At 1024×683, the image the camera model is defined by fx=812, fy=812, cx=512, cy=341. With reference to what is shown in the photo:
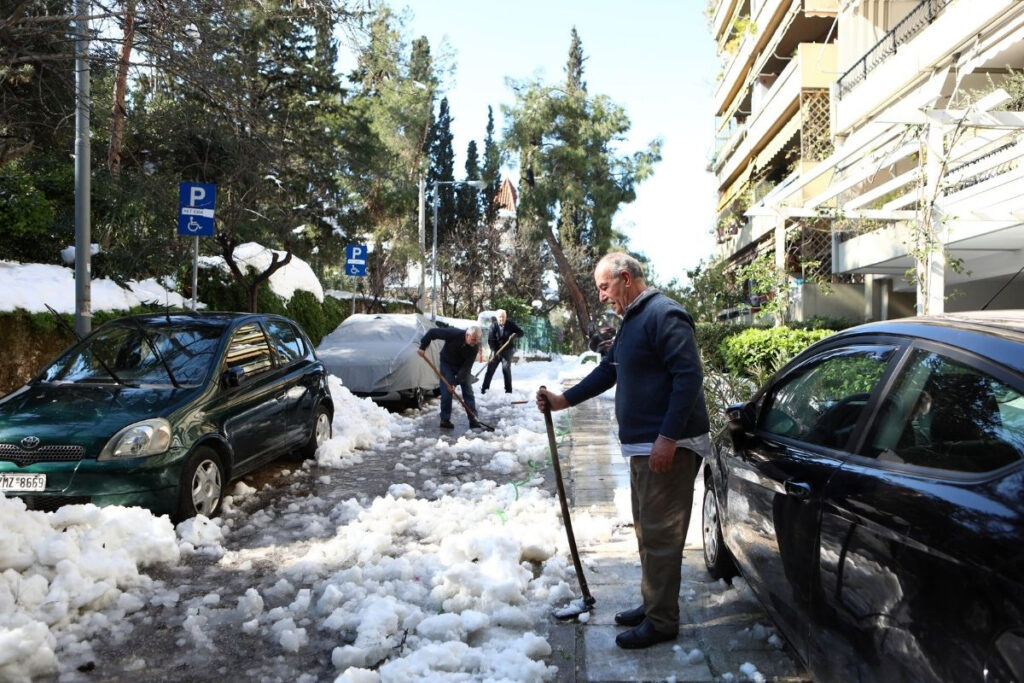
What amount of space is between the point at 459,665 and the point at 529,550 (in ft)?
5.55

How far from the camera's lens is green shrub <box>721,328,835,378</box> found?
10688mm

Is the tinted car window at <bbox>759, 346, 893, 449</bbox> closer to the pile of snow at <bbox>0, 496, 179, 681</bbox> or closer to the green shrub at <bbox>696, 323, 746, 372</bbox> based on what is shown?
the pile of snow at <bbox>0, 496, 179, 681</bbox>

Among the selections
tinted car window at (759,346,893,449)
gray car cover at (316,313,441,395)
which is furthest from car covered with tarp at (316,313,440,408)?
tinted car window at (759,346,893,449)

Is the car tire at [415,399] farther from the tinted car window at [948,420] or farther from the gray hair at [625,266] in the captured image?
the tinted car window at [948,420]

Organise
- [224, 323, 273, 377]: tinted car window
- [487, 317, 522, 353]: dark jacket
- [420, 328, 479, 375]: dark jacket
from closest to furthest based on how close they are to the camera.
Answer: [224, 323, 273, 377]: tinted car window < [420, 328, 479, 375]: dark jacket < [487, 317, 522, 353]: dark jacket

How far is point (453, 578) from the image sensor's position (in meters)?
4.48

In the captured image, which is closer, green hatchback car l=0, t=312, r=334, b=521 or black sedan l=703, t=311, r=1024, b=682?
black sedan l=703, t=311, r=1024, b=682

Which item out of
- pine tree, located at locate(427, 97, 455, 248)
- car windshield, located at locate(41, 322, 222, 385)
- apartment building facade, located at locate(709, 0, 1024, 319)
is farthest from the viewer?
pine tree, located at locate(427, 97, 455, 248)

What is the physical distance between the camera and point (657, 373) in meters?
3.93

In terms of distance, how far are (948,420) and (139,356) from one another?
6446 mm

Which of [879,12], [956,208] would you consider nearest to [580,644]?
[956,208]

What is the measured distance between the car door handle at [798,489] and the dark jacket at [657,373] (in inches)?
25.3

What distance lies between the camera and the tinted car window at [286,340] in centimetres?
833

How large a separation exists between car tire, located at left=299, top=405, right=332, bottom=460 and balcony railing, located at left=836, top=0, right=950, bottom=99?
12.3 meters
